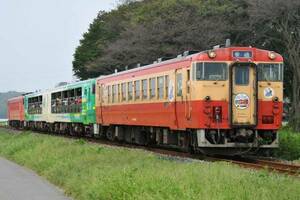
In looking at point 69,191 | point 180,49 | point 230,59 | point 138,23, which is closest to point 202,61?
point 230,59

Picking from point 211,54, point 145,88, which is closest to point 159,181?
point 211,54

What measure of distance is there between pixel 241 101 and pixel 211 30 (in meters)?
25.4

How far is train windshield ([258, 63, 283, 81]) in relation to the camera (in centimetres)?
1891

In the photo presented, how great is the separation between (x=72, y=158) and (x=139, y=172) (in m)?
6.65

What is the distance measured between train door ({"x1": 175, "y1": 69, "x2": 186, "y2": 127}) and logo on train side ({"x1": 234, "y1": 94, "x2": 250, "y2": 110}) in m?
1.59

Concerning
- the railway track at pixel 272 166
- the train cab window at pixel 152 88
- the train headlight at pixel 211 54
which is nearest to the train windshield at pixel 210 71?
the train headlight at pixel 211 54

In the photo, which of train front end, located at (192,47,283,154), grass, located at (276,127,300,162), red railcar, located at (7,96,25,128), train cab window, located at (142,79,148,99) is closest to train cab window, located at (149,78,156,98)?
train cab window, located at (142,79,148,99)

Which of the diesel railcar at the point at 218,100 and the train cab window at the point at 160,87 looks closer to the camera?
the diesel railcar at the point at 218,100

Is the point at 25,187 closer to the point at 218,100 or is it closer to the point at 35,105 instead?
the point at 218,100

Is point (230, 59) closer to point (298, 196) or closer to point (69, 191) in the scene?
point (69, 191)

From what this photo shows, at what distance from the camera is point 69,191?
45.3 ft

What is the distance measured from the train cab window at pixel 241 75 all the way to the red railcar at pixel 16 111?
38923 mm

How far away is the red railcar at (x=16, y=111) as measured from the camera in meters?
56.7

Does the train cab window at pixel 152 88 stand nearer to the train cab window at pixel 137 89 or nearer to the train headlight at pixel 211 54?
the train cab window at pixel 137 89
